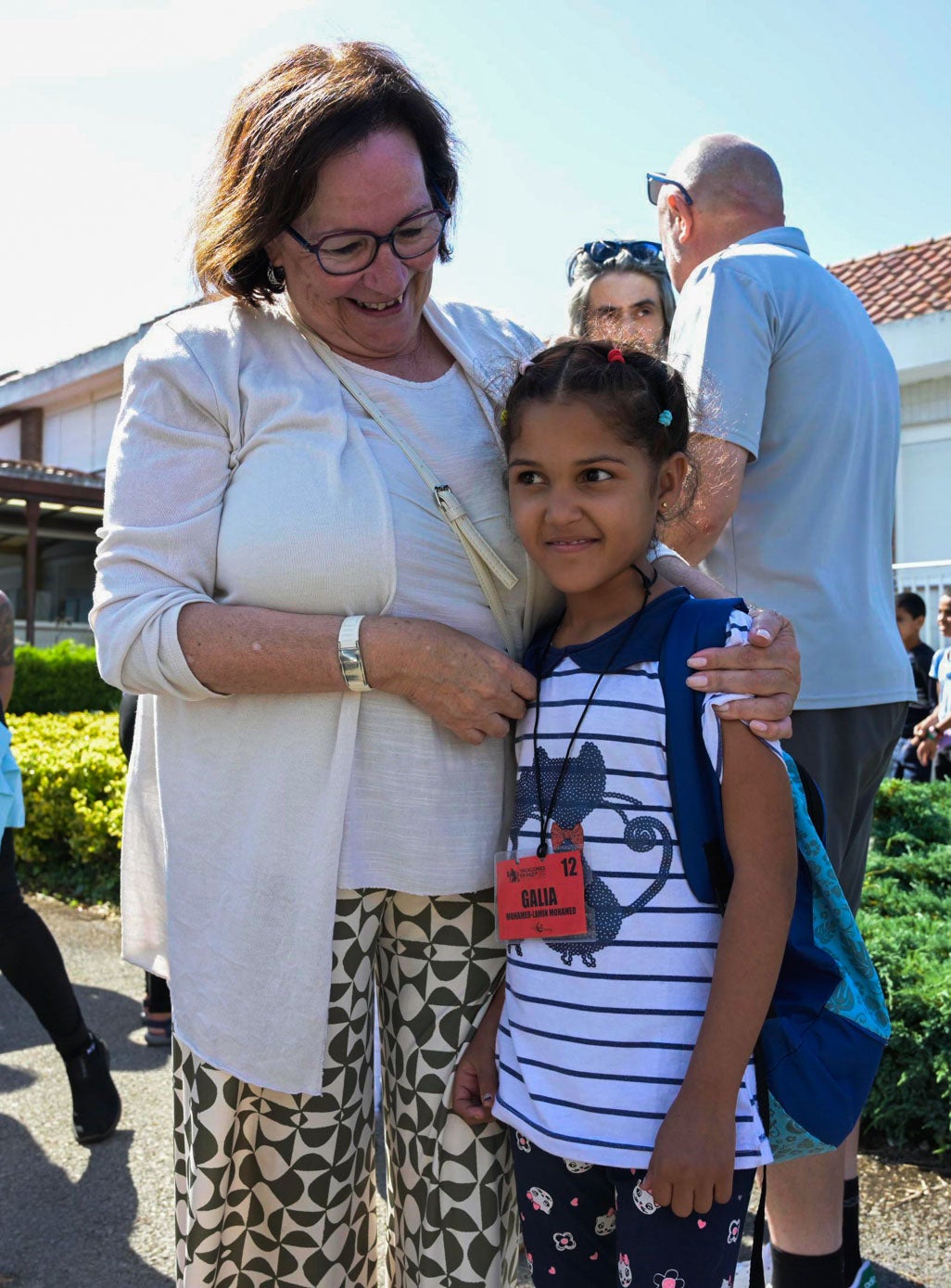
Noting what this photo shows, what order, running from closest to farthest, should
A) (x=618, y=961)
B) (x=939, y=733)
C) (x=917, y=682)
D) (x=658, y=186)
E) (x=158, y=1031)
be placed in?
(x=618, y=961)
(x=658, y=186)
(x=158, y=1031)
(x=939, y=733)
(x=917, y=682)

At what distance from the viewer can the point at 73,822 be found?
7.15m

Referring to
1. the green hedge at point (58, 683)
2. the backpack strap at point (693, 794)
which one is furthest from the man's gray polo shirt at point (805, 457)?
the green hedge at point (58, 683)

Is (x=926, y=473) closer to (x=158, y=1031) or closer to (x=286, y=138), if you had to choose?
(x=158, y=1031)

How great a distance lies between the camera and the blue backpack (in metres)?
1.65

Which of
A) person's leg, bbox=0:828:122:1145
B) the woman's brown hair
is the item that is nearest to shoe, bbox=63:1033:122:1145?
person's leg, bbox=0:828:122:1145

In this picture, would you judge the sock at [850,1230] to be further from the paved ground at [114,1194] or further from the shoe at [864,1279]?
the paved ground at [114,1194]

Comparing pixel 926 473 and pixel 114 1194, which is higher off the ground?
pixel 926 473

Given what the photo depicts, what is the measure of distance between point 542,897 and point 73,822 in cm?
606

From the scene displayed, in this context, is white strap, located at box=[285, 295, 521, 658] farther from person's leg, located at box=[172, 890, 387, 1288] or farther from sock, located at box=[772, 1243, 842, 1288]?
sock, located at box=[772, 1243, 842, 1288]

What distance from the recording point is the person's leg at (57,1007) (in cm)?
366

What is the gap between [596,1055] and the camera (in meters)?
1.65

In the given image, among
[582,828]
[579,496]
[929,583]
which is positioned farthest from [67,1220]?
[929,583]

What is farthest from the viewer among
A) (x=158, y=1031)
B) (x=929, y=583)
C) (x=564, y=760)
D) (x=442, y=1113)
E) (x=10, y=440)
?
(x=10, y=440)

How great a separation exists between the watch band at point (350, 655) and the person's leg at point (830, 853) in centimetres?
107
